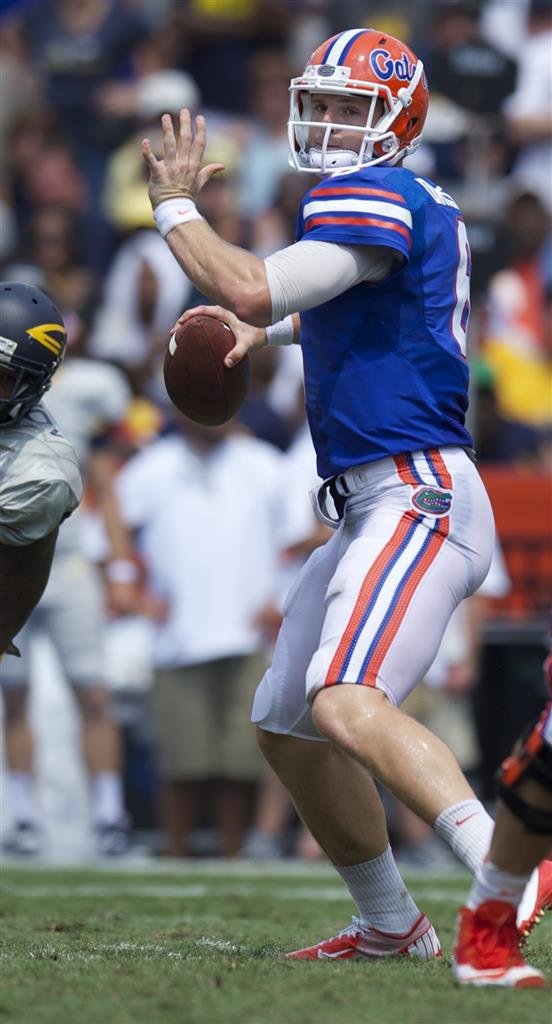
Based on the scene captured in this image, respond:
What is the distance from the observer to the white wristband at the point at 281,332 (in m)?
4.88

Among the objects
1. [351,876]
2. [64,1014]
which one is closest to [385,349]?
[351,876]

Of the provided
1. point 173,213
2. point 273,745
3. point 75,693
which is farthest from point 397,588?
Result: point 75,693

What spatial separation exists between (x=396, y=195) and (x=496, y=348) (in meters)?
7.59

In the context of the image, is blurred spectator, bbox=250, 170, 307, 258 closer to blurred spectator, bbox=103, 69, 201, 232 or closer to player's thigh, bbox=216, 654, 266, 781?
blurred spectator, bbox=103, 69, 201, 232

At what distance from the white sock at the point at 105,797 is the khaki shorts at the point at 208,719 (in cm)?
29

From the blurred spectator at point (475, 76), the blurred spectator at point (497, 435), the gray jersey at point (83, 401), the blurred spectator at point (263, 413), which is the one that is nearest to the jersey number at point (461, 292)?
the gray jersey at point (83, 401)

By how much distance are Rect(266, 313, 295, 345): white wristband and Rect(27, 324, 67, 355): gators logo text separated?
0.58m

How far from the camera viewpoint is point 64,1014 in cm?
343

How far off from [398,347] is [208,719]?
15.4 ft

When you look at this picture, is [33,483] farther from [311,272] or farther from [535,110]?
[535,110]

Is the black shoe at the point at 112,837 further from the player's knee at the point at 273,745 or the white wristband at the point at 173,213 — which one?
the white wristband at the point at 173,213

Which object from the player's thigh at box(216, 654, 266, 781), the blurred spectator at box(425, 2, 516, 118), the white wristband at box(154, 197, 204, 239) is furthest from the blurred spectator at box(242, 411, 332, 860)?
the white wristband at box(154, 197, 204, 239)

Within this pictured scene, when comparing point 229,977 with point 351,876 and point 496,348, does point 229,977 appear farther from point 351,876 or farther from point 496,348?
point 496,348

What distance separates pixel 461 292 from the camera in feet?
14.7
